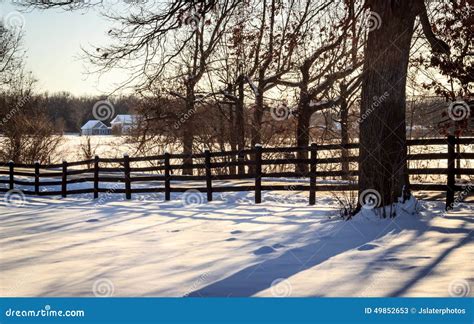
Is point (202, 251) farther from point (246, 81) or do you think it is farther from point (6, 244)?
point (246, 81)

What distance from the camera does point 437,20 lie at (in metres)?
13.0

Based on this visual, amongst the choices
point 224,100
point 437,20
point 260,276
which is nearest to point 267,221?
point 260,276

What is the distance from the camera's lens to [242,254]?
592cm

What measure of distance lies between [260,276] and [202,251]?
58.2 inches
